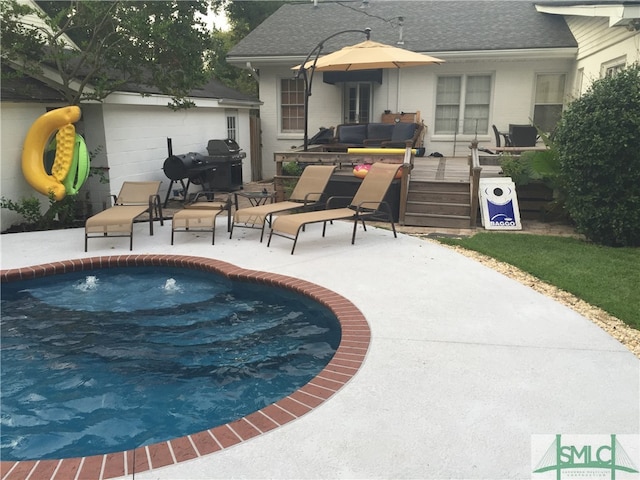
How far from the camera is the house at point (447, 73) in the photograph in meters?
13.4

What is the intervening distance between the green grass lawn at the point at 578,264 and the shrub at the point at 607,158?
13.8 inches

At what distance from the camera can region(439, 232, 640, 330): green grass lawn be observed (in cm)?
515

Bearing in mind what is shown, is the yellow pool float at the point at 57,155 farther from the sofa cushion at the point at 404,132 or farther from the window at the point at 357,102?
the window at the point at 357,102

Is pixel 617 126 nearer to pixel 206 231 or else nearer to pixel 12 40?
pixel 206 231

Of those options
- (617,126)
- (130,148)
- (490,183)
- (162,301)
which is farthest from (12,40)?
(617,126)

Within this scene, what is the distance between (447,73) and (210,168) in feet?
23.3

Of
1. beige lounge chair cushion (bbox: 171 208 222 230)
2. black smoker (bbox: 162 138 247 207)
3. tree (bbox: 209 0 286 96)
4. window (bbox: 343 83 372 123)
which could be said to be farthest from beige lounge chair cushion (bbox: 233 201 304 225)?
tree (bbox: 209 0 286 96)

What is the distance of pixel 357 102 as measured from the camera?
14.9 metres

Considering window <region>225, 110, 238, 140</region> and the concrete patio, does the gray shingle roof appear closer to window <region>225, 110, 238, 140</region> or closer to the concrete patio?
window <region>225, 110, 238, 140</region>

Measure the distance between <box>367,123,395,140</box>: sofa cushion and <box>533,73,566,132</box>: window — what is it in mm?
3955

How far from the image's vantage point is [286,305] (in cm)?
552

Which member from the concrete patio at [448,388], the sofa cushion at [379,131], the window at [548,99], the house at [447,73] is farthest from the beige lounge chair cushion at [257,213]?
the window at [548,99]

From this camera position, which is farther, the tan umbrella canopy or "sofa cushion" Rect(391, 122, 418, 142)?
"sofa cushion" Rect(391, 122, 418, 142)

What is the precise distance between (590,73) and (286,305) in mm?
10067
